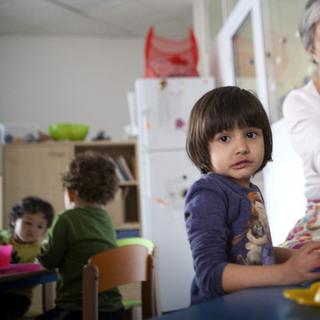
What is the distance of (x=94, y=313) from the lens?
1099mm

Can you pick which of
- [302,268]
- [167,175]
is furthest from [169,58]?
[302,268]

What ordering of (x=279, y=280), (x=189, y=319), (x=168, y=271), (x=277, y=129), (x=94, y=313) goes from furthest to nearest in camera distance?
(x=168, y=271), (x=277, y=129), (x=94, y=313), (x=279, y=280), (x=189, y=319)

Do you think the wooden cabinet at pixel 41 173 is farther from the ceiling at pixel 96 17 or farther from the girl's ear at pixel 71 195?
the girl's ear at pixel 71 195

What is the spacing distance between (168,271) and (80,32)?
105 inches

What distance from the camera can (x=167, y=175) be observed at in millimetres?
3164

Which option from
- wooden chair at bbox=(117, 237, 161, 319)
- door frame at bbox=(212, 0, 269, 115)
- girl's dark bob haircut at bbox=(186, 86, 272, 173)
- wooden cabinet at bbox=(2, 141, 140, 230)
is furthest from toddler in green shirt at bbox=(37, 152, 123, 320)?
wooden cabinet at bbox=(2, 141, 140, 230)

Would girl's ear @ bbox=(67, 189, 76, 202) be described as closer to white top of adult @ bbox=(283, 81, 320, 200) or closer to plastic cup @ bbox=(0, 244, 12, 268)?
plastic cup @ bbox=(0, 244, 12, 268)

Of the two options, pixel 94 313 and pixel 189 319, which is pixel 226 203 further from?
pixel 94 313

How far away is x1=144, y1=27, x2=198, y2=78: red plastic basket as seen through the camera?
11.0ft

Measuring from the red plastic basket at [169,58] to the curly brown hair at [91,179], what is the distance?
1.57m

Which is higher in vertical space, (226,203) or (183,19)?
(183,19)

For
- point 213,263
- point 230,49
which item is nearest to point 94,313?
point 213,263

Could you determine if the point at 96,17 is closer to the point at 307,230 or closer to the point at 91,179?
the point at 91,179

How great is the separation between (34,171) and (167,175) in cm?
117
